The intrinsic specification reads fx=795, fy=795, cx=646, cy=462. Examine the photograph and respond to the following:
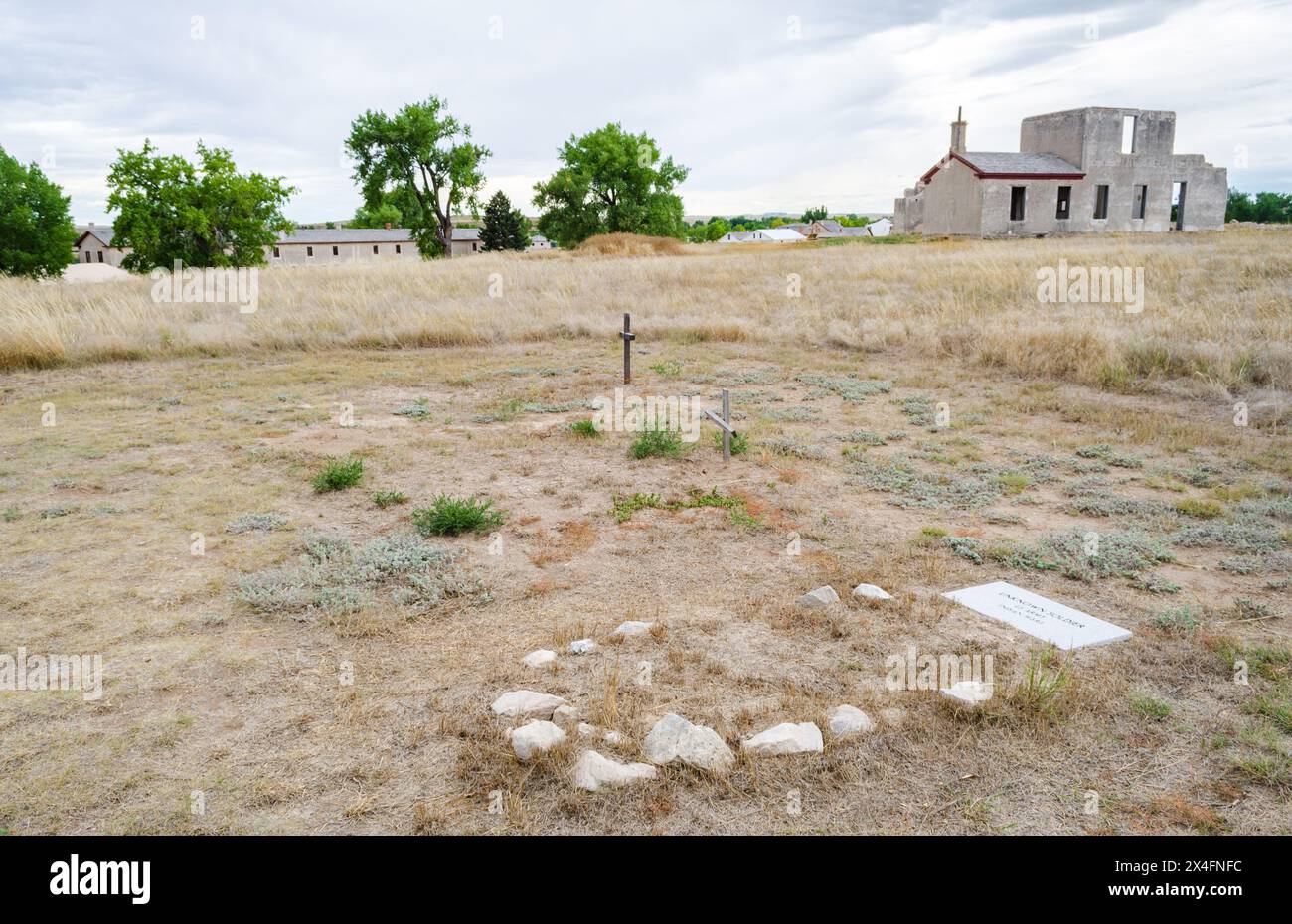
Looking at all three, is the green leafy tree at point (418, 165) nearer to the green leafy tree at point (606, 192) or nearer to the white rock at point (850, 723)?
the green leafy tree at point (606, 192)

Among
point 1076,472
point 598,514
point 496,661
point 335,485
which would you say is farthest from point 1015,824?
point 335,485

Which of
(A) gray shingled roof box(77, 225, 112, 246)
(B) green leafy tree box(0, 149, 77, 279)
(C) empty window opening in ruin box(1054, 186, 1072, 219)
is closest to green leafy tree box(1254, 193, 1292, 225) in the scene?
(C) empty window opening in ruin box(1054, 186, 1072, 219)

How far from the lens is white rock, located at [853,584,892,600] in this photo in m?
4.88

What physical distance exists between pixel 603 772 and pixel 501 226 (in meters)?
62.2

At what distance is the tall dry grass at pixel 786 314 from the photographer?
11.5 meters

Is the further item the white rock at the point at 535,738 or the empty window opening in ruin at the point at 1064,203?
the empty window opening in ruin at the point at 1064,203

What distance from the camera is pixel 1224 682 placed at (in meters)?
3.94

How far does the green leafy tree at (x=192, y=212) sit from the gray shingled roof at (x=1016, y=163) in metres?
30.5

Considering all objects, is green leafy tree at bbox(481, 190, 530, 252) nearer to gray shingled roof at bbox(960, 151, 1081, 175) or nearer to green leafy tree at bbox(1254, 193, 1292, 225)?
gray shingled roof at bbox(960, 151, 1081, 175)

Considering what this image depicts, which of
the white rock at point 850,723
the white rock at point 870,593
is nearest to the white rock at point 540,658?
the white rock at point 850,723

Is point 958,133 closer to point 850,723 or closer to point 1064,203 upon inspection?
point 1064,203

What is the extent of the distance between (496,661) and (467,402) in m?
7.18
